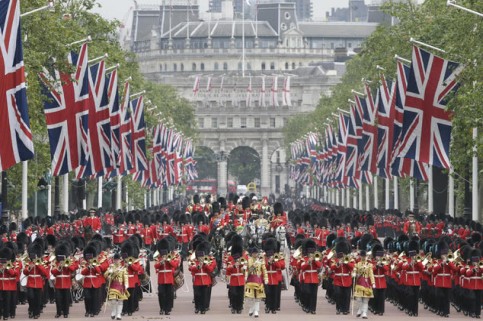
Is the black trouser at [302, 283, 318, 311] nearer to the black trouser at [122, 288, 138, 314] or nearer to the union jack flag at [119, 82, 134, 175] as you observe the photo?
the black trouser at [122, 288, 138, 314]

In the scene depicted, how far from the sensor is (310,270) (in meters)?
48.4

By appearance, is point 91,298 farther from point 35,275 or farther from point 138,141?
point 138,141

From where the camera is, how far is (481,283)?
151ft

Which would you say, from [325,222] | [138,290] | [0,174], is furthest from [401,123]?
[138,290]

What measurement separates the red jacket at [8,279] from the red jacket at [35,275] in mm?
614

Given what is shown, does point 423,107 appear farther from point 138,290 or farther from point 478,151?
point 138,290

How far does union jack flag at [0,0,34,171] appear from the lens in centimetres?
4688

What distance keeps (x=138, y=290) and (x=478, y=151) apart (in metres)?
14.4

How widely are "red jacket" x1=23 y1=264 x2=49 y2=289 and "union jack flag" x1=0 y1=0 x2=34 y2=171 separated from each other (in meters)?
2.49

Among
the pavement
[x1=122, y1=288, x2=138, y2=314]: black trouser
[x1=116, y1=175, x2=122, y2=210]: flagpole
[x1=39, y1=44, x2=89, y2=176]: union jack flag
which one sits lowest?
the pavement

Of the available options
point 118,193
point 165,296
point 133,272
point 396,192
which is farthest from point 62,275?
point 396,192

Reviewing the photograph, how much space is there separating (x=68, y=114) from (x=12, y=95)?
1728 cm

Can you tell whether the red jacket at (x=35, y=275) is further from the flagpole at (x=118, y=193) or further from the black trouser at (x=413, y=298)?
the flagpole at (x=118, y=193)

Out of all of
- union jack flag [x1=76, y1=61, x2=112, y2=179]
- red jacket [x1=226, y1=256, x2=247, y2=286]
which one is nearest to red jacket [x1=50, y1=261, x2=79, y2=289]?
red jacket [x1=226, y1=256, x2=247, y2=286]
